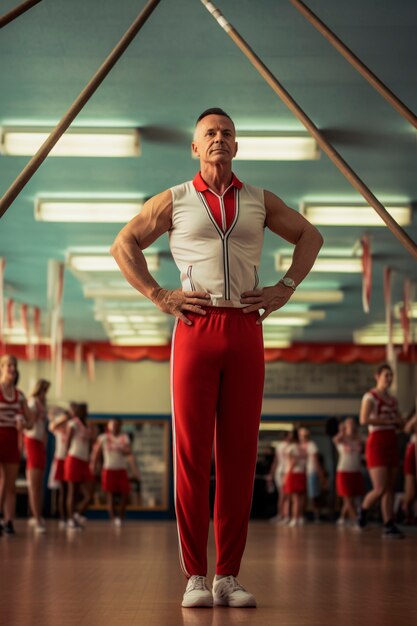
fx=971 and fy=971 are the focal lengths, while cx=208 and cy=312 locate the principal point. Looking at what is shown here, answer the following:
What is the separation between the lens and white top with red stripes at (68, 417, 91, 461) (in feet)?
38.1

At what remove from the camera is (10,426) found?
8.59 meters

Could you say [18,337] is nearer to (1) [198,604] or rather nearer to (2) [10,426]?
(2) [10,426]

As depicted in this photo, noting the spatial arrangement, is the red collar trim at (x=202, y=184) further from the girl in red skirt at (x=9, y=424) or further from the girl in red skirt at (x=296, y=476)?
the girl in red skirt at (x=296, y=476)

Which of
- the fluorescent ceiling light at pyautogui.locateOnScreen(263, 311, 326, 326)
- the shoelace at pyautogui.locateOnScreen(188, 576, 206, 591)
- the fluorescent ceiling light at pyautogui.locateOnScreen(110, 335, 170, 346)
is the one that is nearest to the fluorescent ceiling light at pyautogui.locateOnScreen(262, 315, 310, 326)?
the fluorescent ceiling light at pyautogui.locateOnScreen(263, 311, 326, 326)

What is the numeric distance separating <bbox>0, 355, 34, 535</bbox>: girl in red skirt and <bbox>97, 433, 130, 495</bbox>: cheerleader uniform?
488 centimetres

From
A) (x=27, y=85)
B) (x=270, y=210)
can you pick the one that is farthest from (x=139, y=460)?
(x=270, y=210)

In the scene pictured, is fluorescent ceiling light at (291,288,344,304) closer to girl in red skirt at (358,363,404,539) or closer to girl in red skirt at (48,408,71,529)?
girl in red skirt at (48,408,71,529)

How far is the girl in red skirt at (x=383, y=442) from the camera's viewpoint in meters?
8.99

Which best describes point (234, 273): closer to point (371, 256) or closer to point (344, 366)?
point (371, 256)

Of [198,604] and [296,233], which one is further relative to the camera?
[296,233]

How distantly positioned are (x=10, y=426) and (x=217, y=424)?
562 cm

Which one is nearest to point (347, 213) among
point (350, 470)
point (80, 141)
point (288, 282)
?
point (80, 141)

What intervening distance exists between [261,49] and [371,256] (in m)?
6.24

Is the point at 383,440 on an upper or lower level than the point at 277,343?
lower
